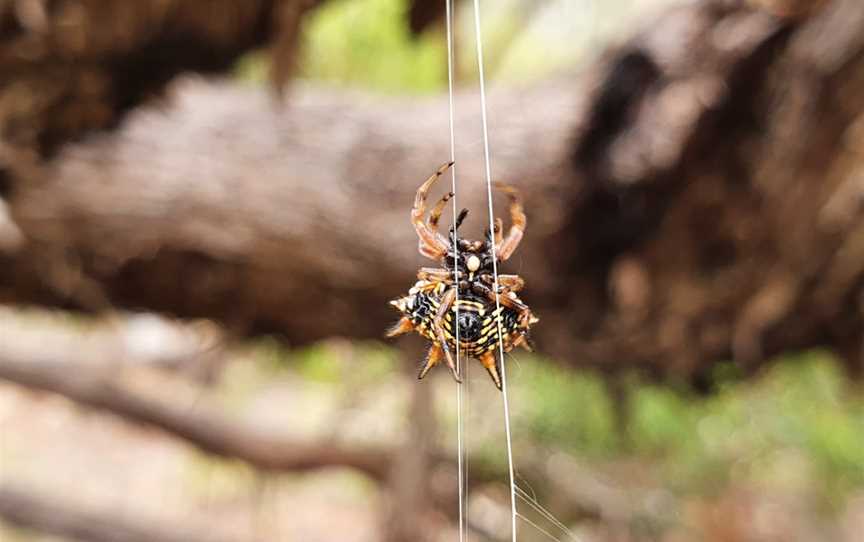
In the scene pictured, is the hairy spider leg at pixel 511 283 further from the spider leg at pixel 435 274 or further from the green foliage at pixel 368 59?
the green foliage at pixel 368 59

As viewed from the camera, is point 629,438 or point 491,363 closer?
point 491,363

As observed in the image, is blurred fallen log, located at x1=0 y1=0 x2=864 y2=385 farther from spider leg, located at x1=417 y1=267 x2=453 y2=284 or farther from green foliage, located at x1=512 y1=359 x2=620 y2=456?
spider leg, located at x1=417 y1=267 x2=453 y2=284

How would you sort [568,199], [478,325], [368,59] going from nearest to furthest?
[478,325] → [568,199] → [368,59]

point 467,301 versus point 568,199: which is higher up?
point 568,199

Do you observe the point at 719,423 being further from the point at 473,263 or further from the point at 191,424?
the point at 473,263

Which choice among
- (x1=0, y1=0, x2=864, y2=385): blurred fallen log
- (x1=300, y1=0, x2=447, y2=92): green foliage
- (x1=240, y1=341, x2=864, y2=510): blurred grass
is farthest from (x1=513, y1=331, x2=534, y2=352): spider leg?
(x1=300, y1=0, x2=447, y2=92): green foliage

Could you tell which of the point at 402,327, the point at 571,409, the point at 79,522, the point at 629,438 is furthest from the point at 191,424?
the point at 402,327
